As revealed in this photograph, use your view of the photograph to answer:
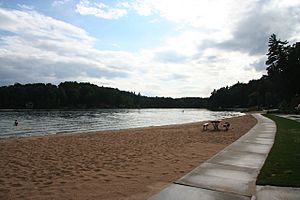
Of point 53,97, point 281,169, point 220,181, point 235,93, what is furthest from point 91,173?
point 235,93

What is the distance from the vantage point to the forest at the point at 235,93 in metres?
63.9

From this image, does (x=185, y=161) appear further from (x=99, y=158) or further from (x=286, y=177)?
(x=286, y=177)

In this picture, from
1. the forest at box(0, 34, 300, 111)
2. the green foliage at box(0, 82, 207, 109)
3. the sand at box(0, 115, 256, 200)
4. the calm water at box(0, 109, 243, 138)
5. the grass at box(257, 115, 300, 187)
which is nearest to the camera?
the sand at box(0, 115, 256, 200)

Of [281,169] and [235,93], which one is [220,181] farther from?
[235,93]

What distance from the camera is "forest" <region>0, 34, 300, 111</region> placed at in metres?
63.9

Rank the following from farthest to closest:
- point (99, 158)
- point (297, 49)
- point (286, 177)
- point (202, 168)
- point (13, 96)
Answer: point (13, 96) < point (297, 49) < point (99, 158) < point (202, 168) < point (286, 177)

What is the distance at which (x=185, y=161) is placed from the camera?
36.6ft

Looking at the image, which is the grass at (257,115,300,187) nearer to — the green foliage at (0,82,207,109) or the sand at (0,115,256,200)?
the sand at (0,115,256,200)

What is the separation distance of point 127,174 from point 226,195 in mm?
3370

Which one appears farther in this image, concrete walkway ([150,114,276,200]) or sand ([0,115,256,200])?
sand ([0,115,256,200])

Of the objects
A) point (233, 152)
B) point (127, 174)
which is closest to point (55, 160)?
point (127, 174)

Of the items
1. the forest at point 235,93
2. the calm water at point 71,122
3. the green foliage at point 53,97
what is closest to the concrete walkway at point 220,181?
the calm water at point 71,122

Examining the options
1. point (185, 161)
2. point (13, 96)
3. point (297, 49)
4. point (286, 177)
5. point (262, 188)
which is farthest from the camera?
point (13, 96)

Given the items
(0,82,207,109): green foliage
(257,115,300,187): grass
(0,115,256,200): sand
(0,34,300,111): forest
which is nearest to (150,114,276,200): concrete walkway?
(257,115,300,187): grass
